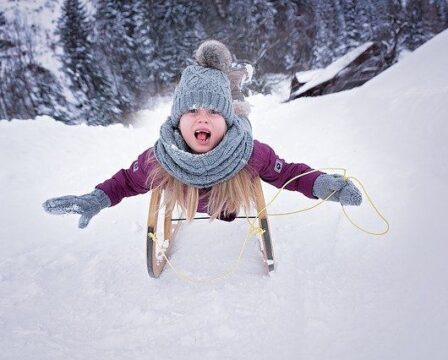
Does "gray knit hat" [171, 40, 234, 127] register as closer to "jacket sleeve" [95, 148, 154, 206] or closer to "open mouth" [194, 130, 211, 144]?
"open mouth" [194, 130, 211, 144]

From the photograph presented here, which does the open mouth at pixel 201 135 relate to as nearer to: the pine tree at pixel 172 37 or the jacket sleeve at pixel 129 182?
the jacket sleeve at pixel 129 182

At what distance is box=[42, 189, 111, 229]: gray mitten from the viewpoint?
5.49 ft

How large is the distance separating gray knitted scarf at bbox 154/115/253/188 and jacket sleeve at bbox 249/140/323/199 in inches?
3.6

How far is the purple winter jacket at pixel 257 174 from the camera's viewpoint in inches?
75.8

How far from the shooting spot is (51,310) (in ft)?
5.82

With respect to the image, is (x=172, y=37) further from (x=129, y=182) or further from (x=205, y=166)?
(x=205, y=166)

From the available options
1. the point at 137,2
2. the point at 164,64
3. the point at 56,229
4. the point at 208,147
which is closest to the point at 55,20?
the point at 137,2

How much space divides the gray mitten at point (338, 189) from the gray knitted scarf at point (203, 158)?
45 centimetres

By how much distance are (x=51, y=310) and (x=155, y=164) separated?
1.02m

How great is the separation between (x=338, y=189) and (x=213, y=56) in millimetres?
1080

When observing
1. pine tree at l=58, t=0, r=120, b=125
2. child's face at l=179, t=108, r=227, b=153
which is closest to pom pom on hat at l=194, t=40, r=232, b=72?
child's face at l=179, t=108, r=227, b=153

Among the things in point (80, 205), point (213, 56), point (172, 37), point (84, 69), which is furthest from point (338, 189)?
point (172, 37)

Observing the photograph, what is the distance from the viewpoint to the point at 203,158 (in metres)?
1.73

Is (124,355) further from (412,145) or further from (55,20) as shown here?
(55,20)
